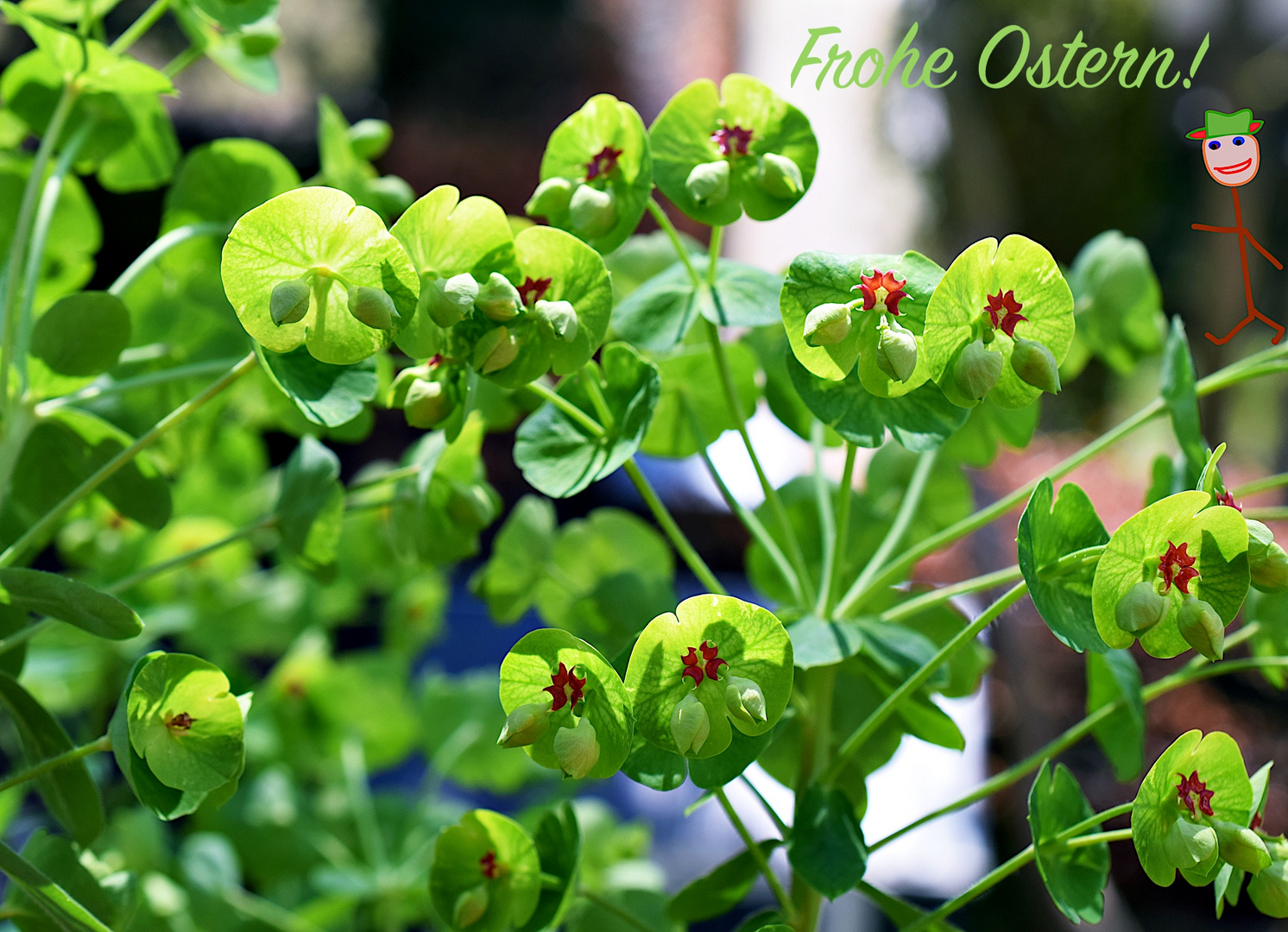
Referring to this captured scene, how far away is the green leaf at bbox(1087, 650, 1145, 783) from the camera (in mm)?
366

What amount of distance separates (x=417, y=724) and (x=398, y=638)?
7 centimetres

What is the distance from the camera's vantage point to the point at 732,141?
334mm

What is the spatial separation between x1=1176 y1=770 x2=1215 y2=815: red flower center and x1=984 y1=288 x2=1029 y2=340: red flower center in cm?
13

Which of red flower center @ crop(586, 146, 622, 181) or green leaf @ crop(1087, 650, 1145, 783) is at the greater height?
red flower center @ crop(586, 146, 622, 181)

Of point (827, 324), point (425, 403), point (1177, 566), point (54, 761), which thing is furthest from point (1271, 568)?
point (54, 761)

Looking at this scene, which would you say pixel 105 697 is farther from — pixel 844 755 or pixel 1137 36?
pixel 1137 36

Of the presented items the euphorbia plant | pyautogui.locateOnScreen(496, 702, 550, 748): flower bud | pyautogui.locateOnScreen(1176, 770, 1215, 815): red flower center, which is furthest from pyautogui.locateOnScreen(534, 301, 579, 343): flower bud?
pyautogui.locateOnScreen(1176, 770, 1215, 815): red flower center

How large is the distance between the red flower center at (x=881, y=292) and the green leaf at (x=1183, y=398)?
0.46ft

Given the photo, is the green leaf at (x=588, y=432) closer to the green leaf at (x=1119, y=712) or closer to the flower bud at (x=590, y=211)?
the flower bud at (x=590, y=211)

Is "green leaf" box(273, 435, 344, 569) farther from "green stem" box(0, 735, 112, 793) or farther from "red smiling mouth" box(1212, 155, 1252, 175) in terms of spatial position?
"red smiling mouth" box(1212, 155, 1252, 175)

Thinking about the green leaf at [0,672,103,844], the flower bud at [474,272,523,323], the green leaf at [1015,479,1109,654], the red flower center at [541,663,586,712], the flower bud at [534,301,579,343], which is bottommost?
the green leaf at [0,672,103,844]

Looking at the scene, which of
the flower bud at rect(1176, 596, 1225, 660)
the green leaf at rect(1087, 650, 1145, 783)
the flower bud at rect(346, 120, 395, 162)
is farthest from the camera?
the flower bud at rect(346, 120, 395, 162)

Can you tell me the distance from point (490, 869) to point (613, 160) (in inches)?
9.2

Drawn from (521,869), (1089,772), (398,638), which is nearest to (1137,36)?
(1089,772)
